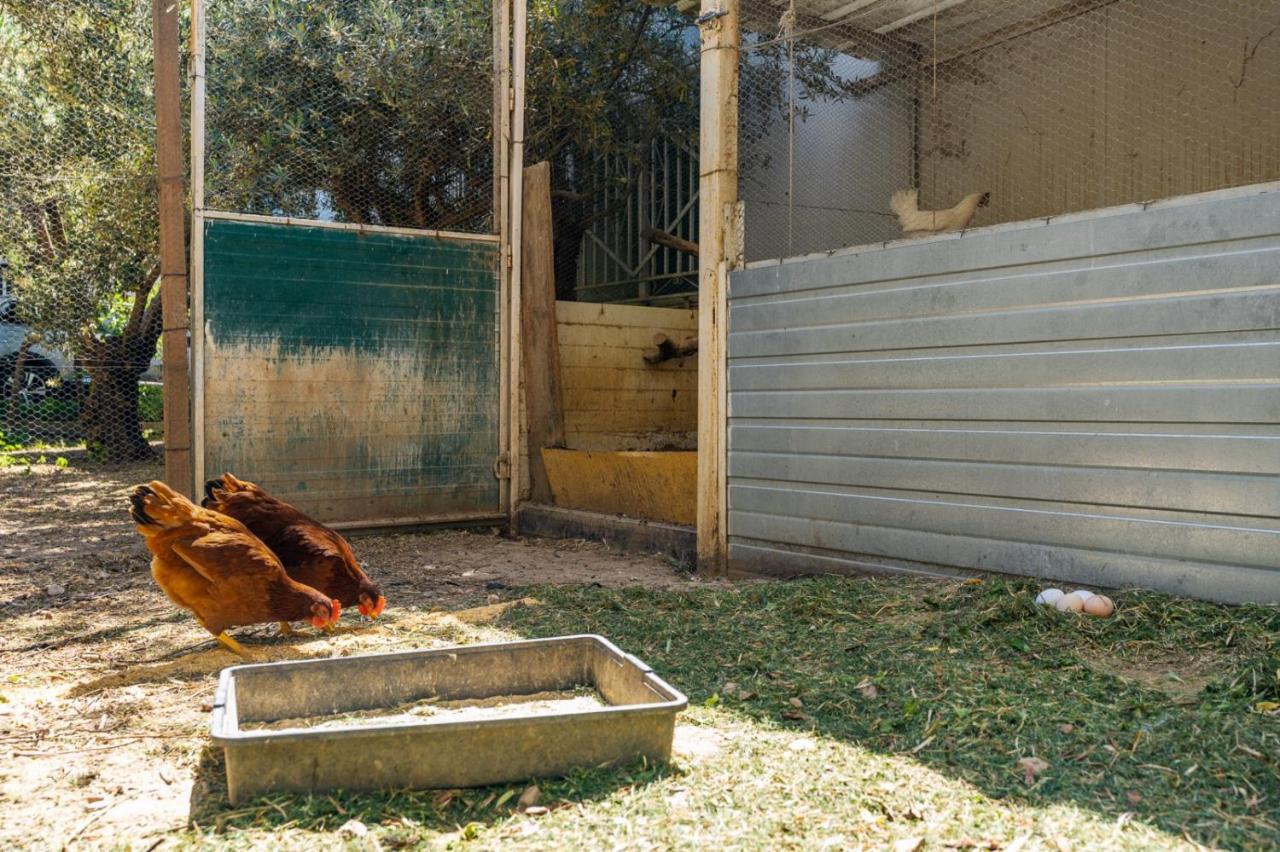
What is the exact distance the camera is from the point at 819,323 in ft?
18.2

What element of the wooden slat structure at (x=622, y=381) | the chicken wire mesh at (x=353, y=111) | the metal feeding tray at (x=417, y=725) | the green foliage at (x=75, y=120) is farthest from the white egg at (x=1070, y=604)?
the green foliage at (x=75, y=120)

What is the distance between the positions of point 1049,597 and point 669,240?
5138 millimetres

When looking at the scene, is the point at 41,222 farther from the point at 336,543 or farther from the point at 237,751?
the point at 237,751

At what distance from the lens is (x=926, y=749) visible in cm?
290

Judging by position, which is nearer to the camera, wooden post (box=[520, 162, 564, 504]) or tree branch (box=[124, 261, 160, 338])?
wooden post (box=[520, 162, 564, 504])

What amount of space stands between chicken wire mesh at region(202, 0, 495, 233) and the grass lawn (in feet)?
14.0

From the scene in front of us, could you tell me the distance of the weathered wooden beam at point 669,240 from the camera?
8.34 m

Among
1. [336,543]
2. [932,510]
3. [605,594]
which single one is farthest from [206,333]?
[932,510]

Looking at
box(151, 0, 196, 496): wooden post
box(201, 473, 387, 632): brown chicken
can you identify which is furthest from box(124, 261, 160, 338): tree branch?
box(201, 473, 387, 632): brown chicken

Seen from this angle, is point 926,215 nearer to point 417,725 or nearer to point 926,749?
point 926,749

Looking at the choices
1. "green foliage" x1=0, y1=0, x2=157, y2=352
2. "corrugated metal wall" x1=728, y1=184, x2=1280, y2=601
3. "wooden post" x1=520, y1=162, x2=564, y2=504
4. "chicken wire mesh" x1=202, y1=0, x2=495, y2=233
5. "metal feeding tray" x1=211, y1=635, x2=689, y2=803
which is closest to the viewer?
"metal feeding tray" x1=211, y1=635, x2=689, y2=803

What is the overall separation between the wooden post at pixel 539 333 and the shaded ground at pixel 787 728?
2567mm

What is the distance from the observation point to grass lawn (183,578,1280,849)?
2.38 metres

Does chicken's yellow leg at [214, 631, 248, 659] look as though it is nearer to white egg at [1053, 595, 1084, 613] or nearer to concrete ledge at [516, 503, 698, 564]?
concrete ledge at [516, 503, 698, 564]
